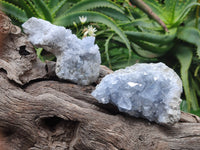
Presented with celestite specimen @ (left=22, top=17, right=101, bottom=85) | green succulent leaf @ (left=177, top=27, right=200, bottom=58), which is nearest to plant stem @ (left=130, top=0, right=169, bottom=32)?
green succulent leaf @ (left=177, top=27, right=200, bottom=58)

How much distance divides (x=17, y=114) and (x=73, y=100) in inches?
9.4

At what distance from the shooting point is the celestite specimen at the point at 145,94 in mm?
1102

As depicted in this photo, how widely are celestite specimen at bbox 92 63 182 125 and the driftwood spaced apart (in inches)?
2.5

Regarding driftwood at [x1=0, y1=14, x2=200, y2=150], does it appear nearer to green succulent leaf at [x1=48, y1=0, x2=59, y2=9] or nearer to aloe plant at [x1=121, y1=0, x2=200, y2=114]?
aloe plant at [x1=121, y1=0, x2=200, y2=114]

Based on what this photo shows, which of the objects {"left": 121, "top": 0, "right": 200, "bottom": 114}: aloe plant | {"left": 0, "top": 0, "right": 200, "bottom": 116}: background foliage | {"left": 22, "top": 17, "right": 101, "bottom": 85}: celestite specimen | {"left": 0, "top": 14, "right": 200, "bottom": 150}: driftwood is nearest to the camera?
{"left": 0, "top": 14, "right": 200, "bottom": 150}: driftwood

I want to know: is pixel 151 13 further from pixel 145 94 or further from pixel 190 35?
pixel 145 94

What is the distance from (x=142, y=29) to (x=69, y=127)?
4.81 feet

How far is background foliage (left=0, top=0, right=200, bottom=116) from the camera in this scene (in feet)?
6.80

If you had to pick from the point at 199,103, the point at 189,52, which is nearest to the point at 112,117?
the point at 189,52

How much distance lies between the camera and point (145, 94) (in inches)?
43.6

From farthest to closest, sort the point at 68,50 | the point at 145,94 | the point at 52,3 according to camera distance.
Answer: the point at 52,3, the point at 68,50, the point at 145,94

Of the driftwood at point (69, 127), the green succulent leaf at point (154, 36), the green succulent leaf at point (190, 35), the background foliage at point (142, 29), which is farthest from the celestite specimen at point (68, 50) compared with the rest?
the green succulent leaf at point (190, 35)

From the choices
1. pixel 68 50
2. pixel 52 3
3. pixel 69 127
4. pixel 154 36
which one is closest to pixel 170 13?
pixel 154 36

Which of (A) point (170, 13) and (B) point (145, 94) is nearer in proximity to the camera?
(B) point (145, 94)
